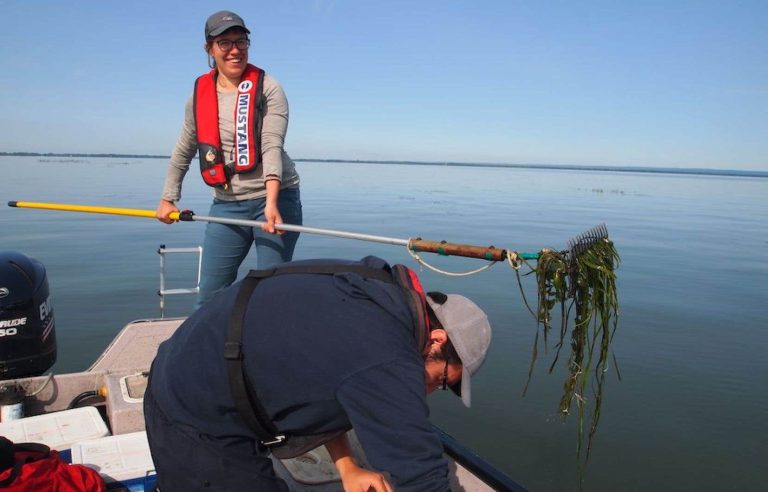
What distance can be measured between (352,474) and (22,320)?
8.19 ft

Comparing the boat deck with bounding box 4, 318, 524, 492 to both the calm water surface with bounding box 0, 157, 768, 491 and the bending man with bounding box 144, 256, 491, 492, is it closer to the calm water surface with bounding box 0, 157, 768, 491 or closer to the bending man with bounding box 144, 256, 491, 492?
the bending man with bounding box 144, 256, 491, 492

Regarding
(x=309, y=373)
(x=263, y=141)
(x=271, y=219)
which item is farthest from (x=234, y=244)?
(x=309, y=373)

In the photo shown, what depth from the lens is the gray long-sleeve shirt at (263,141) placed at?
12.0 ft

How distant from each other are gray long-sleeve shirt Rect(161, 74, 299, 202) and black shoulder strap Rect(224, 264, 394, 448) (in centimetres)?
186

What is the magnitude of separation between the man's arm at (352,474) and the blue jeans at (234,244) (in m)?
1.55

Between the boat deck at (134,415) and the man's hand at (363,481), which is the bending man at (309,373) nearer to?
the man's hand at (363,481)

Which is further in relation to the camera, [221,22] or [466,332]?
[221,22]

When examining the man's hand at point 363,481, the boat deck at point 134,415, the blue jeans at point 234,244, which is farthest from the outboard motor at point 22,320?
the man's hand at point 363,481

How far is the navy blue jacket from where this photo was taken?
1588 millimetres

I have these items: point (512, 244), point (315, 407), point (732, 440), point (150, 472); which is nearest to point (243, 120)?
point (150, 472)

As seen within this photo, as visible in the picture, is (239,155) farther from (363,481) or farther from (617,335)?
(617,335)

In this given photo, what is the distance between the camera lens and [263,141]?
12.0ft

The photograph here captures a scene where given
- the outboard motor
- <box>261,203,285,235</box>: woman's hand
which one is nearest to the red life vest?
<box>261,203,285,235</box>: woman's hand

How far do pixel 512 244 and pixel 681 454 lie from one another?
9.09 m
